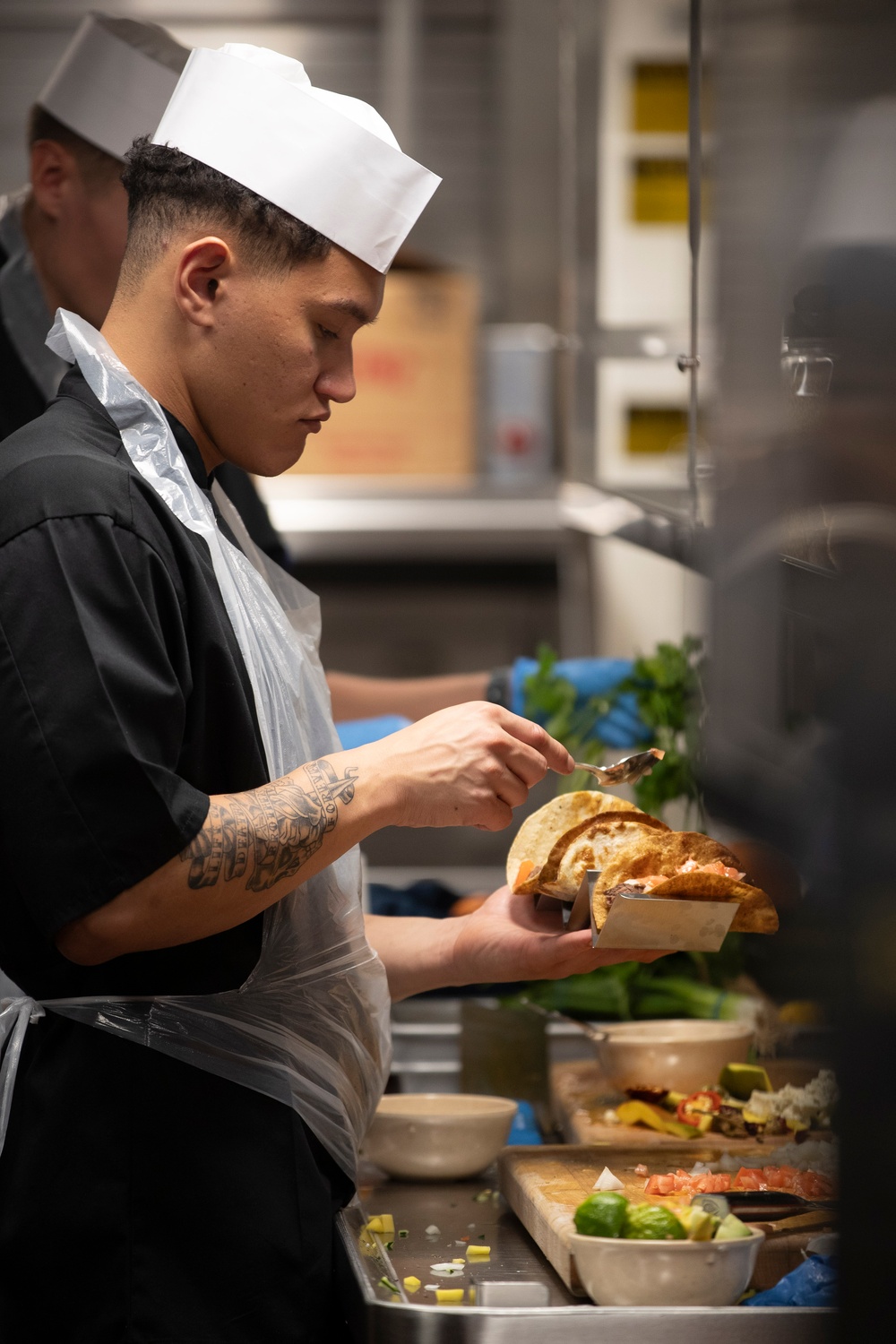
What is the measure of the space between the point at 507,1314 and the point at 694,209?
1201 mm

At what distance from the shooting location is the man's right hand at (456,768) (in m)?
1.17

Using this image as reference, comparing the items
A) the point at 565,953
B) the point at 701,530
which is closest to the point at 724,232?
the point at 701,530

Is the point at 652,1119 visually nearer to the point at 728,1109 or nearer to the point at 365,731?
the point at 728,1109

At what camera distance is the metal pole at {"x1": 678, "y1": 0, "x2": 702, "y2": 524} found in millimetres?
1688

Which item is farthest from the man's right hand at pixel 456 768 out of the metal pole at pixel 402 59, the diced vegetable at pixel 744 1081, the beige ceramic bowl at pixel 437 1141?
the metal pole at pixel 402 59

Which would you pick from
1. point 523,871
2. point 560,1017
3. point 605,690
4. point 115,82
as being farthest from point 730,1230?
point 115,82

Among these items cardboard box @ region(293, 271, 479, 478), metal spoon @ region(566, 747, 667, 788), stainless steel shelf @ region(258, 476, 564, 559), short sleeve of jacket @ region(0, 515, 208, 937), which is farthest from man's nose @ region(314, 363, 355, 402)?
stainless steel shelf @ region(258, 476, 564, 559)

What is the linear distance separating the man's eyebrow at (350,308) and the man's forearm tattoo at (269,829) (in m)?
0.38

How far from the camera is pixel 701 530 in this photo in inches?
65.4

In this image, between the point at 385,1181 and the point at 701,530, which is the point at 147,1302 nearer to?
the point at 385,1181

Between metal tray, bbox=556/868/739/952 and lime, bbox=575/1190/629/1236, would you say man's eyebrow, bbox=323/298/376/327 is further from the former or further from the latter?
lime, bbox=575/1190/629/1236

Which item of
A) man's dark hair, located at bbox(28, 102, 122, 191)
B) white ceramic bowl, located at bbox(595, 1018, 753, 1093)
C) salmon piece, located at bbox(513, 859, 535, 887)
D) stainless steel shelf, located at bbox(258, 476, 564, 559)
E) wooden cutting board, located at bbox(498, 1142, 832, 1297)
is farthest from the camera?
stainless steel shelf, located at bbox(258, 476, 564, 559)

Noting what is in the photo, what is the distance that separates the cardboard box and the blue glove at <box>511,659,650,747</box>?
3.61ft

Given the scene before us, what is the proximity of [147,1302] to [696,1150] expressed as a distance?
534 mm
